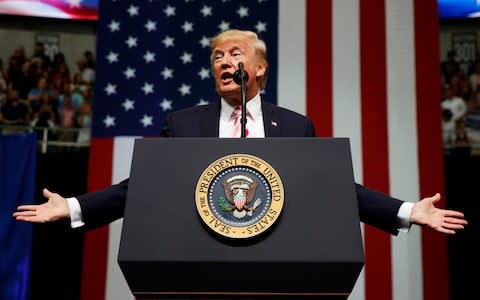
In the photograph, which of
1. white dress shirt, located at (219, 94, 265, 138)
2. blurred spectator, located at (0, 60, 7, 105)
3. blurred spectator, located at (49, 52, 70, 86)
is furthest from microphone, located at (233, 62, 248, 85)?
blurred spectator, located at (49, 52, 70, 86)

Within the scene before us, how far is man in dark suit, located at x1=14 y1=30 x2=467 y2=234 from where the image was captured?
1.43 meters

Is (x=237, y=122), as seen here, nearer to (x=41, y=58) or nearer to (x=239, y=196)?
(x=239, y=196)

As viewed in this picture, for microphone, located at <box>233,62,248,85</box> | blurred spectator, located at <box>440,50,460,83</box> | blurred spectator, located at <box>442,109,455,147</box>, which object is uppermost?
blurred spectator, located at <box>440,50,460,83</box>

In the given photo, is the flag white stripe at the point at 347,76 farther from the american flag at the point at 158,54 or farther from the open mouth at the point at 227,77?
the open mouth at the point at 227,77

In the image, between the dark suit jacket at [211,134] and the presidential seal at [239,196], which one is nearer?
the presidential seal at [239,196]

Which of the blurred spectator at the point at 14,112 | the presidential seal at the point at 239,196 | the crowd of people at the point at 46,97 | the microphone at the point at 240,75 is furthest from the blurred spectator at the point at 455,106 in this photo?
the presidential seal at the point at 239,196

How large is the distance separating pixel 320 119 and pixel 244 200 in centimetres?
232

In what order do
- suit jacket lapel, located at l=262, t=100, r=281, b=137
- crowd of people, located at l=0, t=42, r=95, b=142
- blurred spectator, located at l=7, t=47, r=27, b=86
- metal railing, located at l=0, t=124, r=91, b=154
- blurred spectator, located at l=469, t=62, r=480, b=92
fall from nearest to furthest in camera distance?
suit jacket lapel, located at l=262, t=100, r=281, b=137 → metal railing, located at l=0, t=124, r=91, b=154 → crowd of people, located at l=0, t=42, r=95, b=142 → blurred spectator, located at l=7, t=47, r=27, b=86 → blurred spectator, located at l=469, t=62, r=480, b=92

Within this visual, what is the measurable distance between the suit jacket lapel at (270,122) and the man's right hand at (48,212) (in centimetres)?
64

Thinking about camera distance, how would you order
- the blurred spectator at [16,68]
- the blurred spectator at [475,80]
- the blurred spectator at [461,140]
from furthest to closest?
the blurred spectator at [475,80]
the blurred spectator at [16,68]
the blurred spectator at [461,140]

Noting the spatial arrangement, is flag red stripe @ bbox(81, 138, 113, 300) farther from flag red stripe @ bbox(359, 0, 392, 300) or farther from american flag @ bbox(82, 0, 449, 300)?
flag red stripe @ bbox(359, 0, 392, 300)

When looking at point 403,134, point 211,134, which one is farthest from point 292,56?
point 211,134

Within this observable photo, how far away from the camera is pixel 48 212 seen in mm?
1434

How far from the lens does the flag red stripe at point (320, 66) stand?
3.47m
